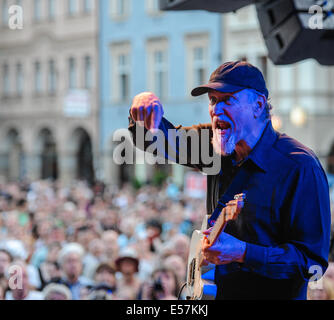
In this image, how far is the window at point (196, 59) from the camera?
23.8 metres

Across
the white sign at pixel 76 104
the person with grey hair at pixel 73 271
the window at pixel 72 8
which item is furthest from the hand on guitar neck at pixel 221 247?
the window at pixel 72 8

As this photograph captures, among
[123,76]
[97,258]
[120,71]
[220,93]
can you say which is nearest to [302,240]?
[220,93]

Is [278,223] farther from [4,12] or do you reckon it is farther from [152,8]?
[4,12]

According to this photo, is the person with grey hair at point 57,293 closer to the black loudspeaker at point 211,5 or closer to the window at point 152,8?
the black loudspeaker at point 211,5

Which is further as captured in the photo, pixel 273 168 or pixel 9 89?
pixel 9 89

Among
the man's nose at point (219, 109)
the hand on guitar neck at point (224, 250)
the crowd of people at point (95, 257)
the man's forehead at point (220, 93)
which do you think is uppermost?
the man's forehead at point (220, 93)

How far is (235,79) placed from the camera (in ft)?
6.31

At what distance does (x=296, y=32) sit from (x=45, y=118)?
26805mm

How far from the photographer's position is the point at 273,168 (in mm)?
1941

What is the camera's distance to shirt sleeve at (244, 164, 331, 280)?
1819 mm
